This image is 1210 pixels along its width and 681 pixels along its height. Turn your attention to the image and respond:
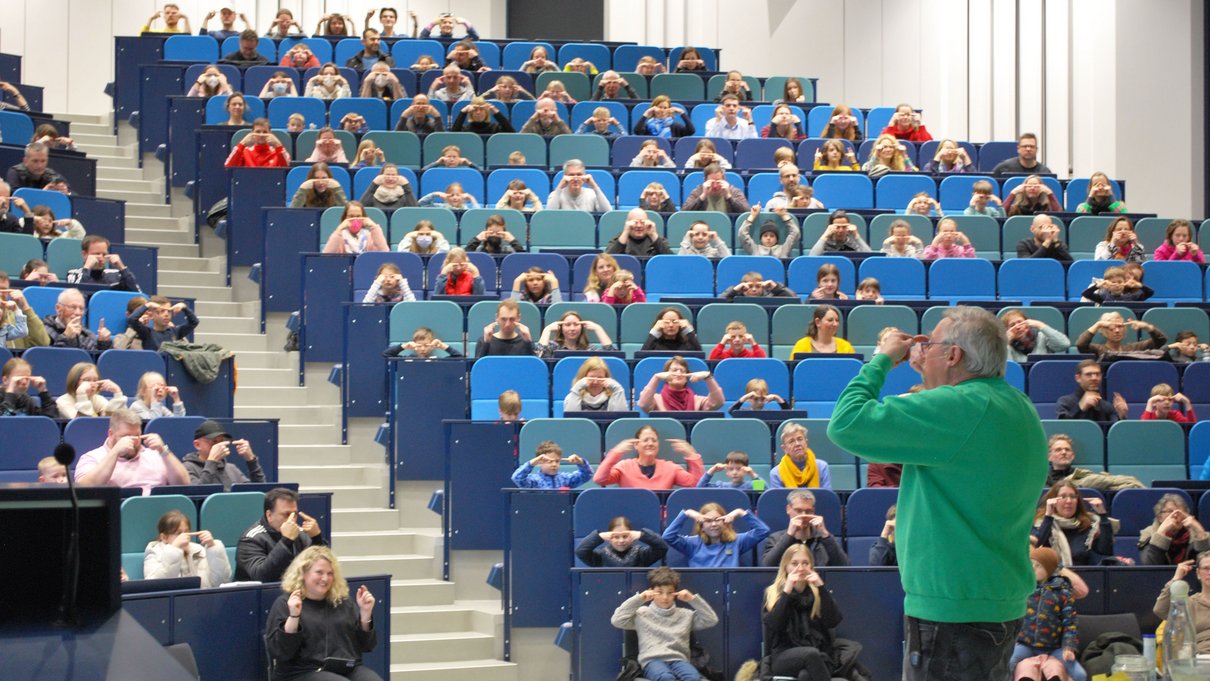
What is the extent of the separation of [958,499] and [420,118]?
11315mm

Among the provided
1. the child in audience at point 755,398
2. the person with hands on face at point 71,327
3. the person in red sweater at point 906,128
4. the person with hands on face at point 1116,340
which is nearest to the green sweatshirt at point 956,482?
the child in audience at point 755,398

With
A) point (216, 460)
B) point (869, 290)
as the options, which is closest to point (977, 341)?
point (216, 460)

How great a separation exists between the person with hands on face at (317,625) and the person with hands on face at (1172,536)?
4.19 meters

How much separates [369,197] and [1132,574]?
6676 millimetres

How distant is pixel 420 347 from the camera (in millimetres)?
9719

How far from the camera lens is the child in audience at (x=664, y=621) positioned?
7.37 m

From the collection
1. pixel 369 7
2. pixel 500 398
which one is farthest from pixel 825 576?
pixel 369 7

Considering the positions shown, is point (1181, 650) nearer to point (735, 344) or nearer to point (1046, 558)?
point (1046, 558)

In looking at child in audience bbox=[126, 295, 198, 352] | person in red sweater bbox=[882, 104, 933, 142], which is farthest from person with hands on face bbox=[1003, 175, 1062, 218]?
child in audience bbox=[126, 295, 198, 352]

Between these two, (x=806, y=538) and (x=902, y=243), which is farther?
(x=902, y=243)

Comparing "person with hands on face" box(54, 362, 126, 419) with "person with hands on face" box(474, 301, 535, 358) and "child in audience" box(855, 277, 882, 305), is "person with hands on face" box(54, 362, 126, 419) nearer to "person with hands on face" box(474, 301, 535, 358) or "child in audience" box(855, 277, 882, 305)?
"person with hands on face" box(474, 301, 535, 358)

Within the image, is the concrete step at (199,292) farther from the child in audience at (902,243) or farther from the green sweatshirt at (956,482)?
the green sweatshirt at (956,482)

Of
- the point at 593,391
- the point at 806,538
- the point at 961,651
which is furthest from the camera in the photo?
the point at 593,391

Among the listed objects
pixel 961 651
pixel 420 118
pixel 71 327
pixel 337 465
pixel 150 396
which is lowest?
pixel 337 465
